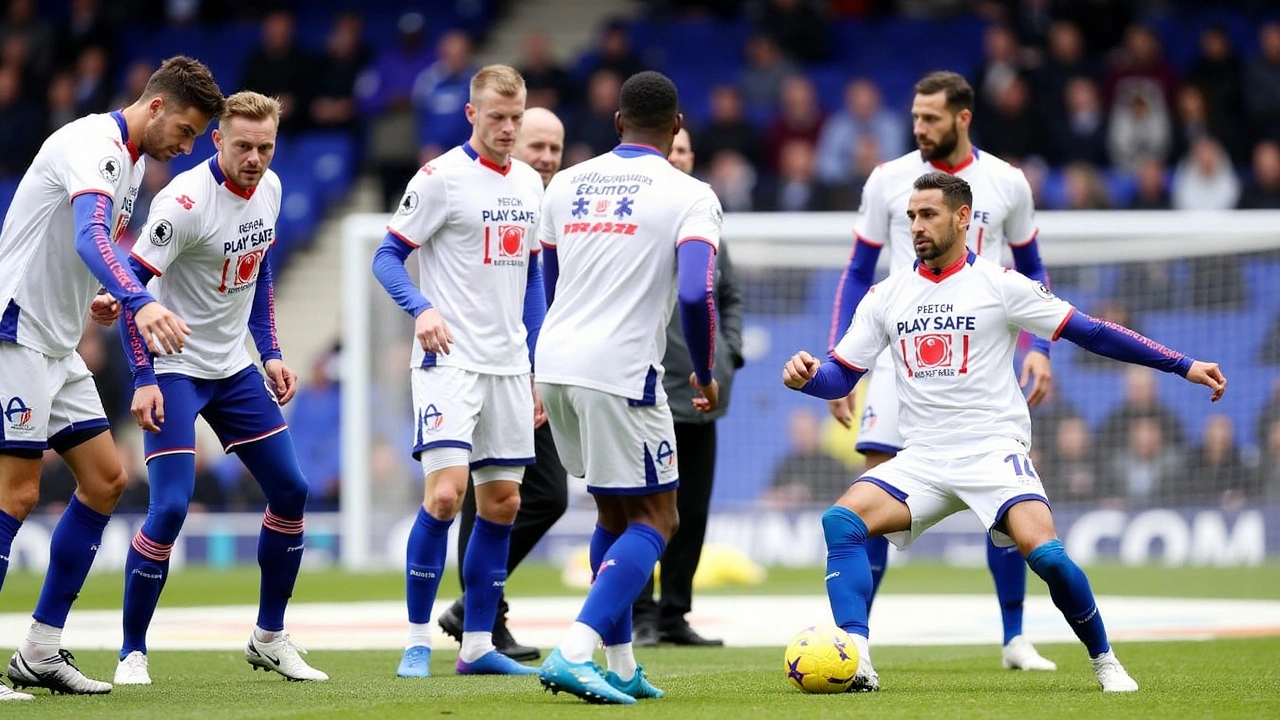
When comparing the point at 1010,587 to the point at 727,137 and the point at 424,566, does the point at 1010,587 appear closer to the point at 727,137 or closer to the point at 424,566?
the point at 424,566

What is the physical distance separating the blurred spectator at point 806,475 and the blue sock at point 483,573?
8.98 metres

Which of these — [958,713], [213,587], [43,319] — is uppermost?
[43,319]

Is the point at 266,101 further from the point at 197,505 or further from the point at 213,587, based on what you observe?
the point at 197,505

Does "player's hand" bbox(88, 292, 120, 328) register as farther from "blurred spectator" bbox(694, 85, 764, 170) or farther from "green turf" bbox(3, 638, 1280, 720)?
"blurred spectator" bbox(694, 85, 764, 170)

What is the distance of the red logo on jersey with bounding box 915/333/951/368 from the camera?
6.79 metres

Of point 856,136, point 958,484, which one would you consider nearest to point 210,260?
point 958,484

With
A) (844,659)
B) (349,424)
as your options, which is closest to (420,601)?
(844,659)

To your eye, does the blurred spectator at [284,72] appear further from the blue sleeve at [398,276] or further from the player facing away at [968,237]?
the blue sleeve at [398,276]

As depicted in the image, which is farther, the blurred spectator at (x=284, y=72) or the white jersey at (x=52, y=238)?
the blurred spectator at (x=284, y=72)

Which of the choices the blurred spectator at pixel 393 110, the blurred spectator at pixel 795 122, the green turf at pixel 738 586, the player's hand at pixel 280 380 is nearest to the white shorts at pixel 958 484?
the player's hand at pixel 280 380

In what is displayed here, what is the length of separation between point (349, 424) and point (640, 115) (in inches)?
384

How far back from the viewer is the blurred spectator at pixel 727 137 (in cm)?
1873

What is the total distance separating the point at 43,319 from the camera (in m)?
6.64

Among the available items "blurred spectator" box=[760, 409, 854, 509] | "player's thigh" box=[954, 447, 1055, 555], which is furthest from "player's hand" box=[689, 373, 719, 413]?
"blurred spectator" box=[760, 409, 854, 509]
